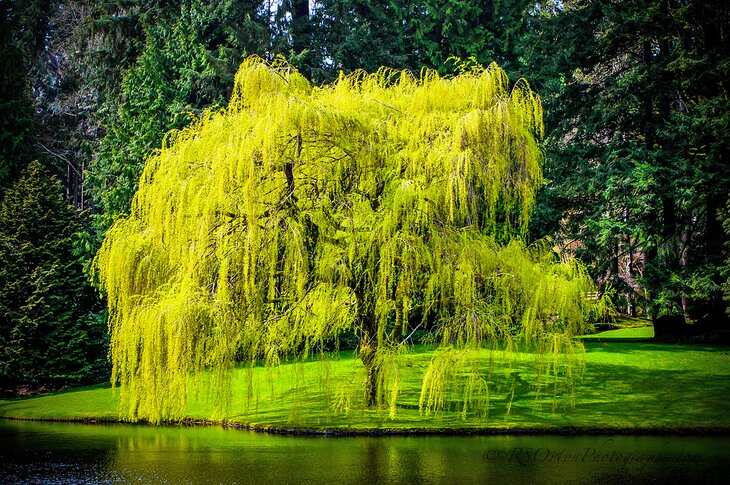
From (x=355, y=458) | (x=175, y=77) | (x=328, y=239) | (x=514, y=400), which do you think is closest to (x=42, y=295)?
(x=175, y=77)

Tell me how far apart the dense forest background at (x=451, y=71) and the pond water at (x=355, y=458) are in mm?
6215

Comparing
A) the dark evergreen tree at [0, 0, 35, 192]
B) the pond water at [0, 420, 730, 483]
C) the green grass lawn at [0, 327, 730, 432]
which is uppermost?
the dark evergreen tree at [0, 0, 35, 192]

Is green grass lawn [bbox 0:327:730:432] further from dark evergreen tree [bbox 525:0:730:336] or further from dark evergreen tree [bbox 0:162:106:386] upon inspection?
dark evergreen tree [bbox 525:0:730:336]

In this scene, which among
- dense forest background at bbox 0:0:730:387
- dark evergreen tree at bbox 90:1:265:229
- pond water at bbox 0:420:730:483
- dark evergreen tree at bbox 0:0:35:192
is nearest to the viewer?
pond water at bbox 0:420:730:483

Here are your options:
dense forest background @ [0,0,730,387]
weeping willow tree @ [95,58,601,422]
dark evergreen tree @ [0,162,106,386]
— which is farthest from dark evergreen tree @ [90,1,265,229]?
weeping willow tree @ [95,58,601,422]

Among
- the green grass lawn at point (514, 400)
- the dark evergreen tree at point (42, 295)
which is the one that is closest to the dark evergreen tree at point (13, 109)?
the dark evergreen tree at point (42, 295)

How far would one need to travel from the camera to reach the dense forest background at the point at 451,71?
24.9 metres

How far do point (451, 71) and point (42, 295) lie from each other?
17.6m

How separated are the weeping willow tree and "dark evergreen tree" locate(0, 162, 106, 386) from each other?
9.14 m

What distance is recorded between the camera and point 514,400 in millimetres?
19797

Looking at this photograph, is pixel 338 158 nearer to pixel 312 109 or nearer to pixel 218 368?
pixel 312 109

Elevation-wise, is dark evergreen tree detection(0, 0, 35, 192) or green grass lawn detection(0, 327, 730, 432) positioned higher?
dark evergreen tree detection(0, 0, 35, 192)

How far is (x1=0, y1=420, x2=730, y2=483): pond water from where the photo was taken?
12.8 metres

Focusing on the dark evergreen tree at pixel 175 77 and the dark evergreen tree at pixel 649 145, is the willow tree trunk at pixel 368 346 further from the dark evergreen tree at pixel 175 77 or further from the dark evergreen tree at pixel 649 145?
the dark evergreen tree at pixel 175 77
